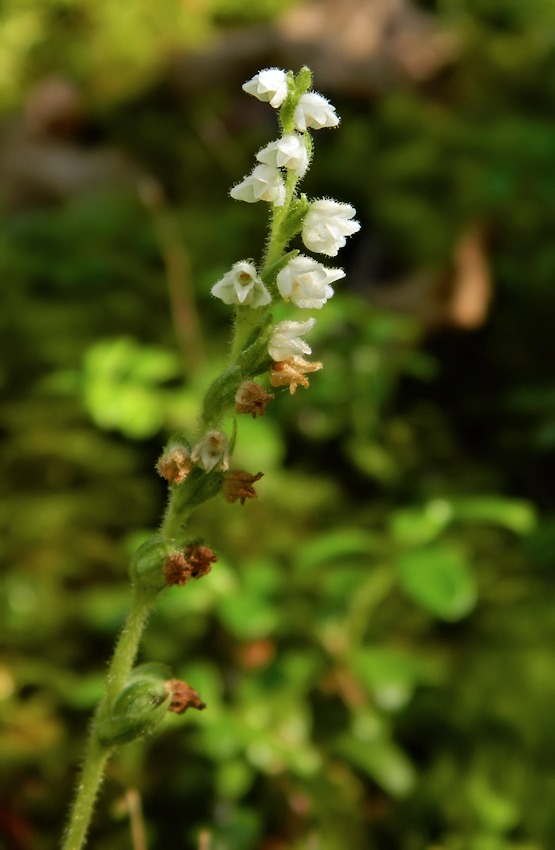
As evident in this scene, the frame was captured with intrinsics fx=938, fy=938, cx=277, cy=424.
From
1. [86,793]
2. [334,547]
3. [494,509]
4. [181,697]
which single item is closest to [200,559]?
[181,697]

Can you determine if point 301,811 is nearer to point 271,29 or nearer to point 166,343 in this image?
point 166,343

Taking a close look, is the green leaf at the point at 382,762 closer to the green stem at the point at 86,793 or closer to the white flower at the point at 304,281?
the green stem at the point at 86,793

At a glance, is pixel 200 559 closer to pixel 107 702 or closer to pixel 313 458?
pixel 107 702

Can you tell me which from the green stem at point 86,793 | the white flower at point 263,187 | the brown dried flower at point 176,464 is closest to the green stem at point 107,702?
the green stem at point 86,793

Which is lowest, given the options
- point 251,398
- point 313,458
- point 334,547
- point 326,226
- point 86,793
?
point 86,793

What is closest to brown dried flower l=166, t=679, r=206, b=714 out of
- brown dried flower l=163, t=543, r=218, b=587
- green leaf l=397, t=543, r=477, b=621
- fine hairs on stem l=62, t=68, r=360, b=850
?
fine hairs on stem l=62, t=68, r=360, b=850
